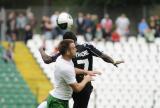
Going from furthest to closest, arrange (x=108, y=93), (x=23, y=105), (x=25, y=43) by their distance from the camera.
A: (x=25, y=43) → (x=108, y=93) → (x=23, y=105)

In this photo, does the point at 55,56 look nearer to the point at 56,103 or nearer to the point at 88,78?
the point at 56,103

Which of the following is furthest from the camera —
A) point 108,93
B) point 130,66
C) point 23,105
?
point 130,66

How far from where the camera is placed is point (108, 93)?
2519cm

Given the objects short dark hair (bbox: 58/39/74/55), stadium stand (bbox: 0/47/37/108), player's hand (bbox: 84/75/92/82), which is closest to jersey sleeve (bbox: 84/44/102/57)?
player's hand (bbox: 84/75/92/82)

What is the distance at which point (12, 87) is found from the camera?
87.2ft

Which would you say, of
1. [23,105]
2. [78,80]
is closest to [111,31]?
[23,105]

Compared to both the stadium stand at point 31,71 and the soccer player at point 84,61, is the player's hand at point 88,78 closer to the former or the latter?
the soccer player at point 84,61

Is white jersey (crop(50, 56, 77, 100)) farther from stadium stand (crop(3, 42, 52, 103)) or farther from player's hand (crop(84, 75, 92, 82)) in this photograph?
stadium stand (crop(3, 42, 52, 103))

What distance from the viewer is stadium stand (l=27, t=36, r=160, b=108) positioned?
82.0 feet

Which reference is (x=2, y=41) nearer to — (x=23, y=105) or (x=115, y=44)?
(x=115, y=44)

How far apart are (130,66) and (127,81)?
99 centimetres

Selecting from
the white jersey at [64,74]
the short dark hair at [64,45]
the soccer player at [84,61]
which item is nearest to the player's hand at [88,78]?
the white jersey at [64,74]

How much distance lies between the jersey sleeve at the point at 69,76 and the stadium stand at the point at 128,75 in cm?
1186

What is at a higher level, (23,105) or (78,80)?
(78,80)
